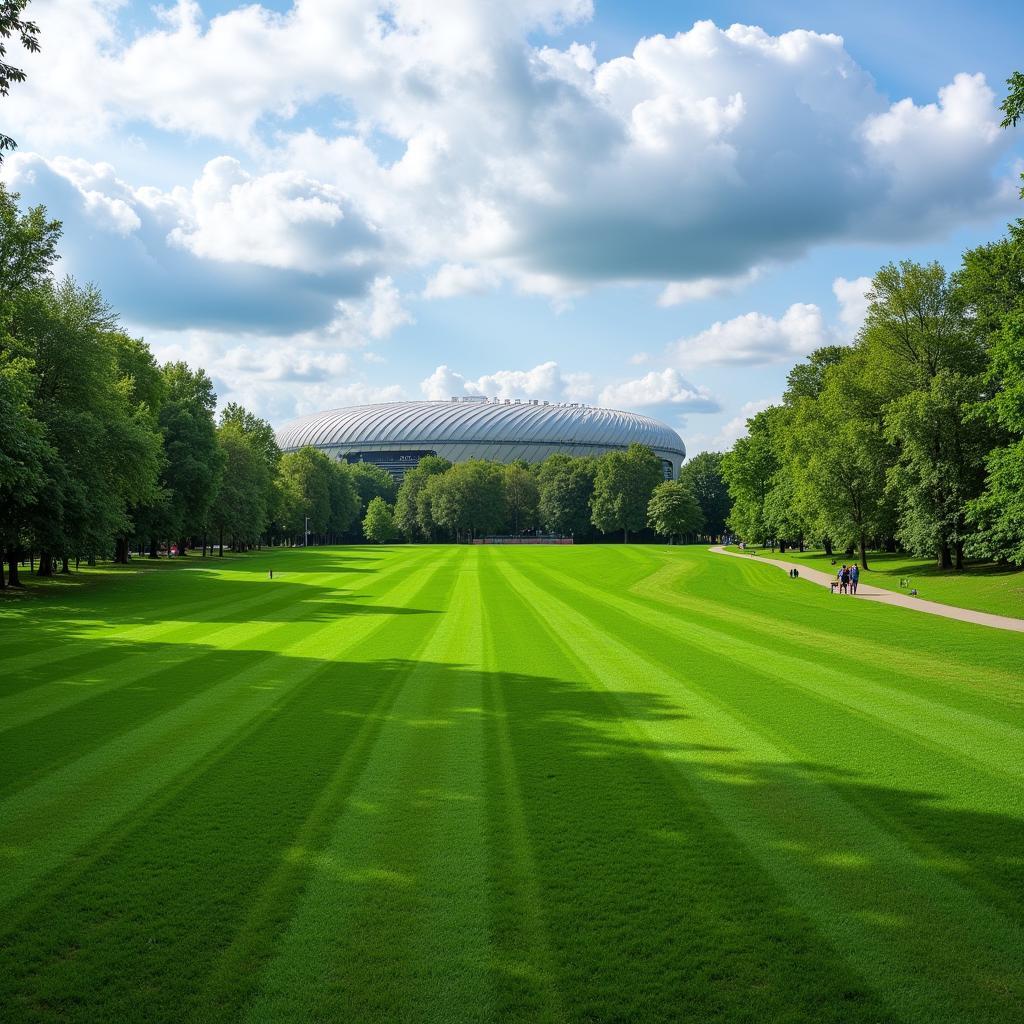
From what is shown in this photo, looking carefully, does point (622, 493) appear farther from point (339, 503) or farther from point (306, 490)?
point (306, 490)

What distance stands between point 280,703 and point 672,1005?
8621 mm

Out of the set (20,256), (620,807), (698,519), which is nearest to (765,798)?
(620,807)

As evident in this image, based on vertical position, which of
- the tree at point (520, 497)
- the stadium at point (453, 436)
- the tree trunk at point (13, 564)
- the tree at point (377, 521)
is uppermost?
the stadium at point (453, 436)

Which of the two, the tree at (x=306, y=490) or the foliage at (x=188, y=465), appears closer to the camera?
the foliage at (x=188, y=465)

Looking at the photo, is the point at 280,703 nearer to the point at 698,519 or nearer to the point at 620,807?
the point at 620,807

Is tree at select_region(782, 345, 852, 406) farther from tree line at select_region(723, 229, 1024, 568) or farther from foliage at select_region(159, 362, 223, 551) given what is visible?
foliage at select_region(159, 362, 223, 551)

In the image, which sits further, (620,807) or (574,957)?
(620,807)


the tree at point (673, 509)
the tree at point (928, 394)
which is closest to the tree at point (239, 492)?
the tree at point (928, 394)

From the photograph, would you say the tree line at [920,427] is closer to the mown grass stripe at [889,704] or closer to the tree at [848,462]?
the tree at [848,462]

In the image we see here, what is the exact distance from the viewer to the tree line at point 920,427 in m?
39.1

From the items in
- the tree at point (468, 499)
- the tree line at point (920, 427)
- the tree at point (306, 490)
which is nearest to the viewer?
the tree line at point (920, 427)

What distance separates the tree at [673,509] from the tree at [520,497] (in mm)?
30934

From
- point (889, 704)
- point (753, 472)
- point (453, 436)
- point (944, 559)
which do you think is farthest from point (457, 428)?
point (889, 704)

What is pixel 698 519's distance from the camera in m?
110
